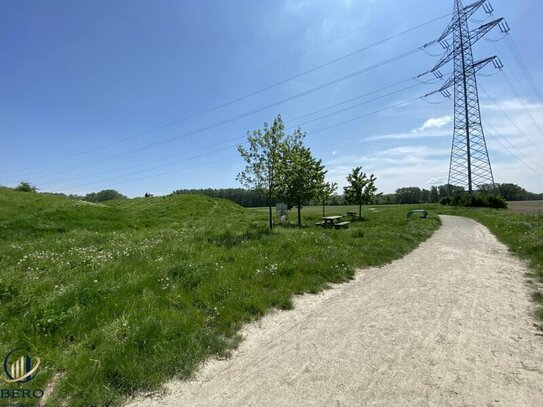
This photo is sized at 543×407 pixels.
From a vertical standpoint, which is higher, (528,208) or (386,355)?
(528,208)

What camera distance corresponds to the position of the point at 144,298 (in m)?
5.58

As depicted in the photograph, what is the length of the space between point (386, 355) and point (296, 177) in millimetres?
16614

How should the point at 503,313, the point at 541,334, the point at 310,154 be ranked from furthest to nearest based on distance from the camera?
the point at 310,154 < the point at 503,313 < the point at 541,334

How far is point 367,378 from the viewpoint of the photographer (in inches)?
139

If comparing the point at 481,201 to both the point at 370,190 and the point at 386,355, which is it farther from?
the point at 386,355

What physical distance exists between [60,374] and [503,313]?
25.1 ft

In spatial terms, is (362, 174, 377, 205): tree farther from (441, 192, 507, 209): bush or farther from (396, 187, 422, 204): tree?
(396, 187, 422, 204): tree

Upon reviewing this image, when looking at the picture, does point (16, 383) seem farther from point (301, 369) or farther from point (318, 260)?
point (318, 260)

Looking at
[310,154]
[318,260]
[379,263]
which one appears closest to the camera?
[318,260]

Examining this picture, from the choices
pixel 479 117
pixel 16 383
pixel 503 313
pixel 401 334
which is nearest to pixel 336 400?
pixel 401 334

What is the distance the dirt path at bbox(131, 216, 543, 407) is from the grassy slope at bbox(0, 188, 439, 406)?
1.52 feet

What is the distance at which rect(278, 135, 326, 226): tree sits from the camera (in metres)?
18.7

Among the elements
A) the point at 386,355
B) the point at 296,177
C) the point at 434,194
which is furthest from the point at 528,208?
the point at 434,194

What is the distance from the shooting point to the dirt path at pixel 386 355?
324 cm
